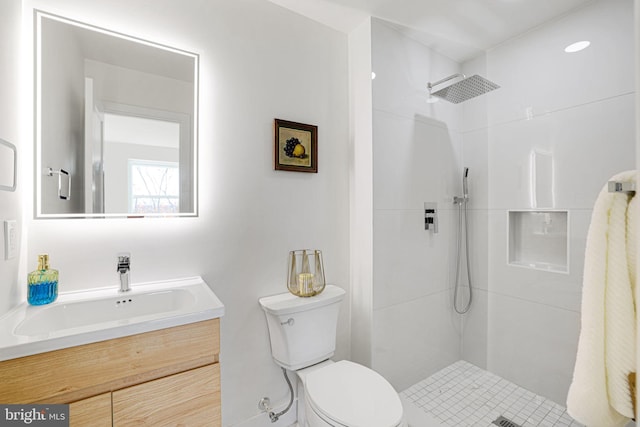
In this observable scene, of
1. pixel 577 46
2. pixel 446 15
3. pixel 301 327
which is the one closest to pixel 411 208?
pixel 301 327

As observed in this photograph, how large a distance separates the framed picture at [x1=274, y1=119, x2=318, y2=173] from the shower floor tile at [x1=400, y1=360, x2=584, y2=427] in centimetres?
161

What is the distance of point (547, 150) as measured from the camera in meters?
1.95

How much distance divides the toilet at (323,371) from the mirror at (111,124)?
2.37 feet

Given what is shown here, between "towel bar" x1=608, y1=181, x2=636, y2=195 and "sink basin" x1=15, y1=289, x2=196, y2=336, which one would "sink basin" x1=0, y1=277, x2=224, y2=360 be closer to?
"sink basin" x1=15, y1=289, x2=196, y2=336

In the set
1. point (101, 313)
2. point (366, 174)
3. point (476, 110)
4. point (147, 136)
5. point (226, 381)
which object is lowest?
point (226, 381)

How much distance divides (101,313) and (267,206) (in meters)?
0.86

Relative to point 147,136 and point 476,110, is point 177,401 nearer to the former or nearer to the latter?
point 147,136

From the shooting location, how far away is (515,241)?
2.18 metres

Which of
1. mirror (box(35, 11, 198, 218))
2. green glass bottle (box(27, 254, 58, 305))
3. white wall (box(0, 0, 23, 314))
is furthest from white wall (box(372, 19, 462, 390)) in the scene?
white wall (box(0, 0, 23, 314))

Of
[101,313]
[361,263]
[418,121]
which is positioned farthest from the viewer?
[418,121]

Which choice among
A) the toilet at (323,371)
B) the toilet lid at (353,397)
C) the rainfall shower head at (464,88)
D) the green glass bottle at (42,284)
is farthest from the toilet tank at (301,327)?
the rainfall shower head at (464,88)

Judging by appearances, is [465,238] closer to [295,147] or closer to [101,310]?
[295,147]

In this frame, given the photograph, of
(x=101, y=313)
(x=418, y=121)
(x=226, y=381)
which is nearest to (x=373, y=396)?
(x=226, y=381)

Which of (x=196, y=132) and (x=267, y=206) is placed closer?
(x=196, y=132)
